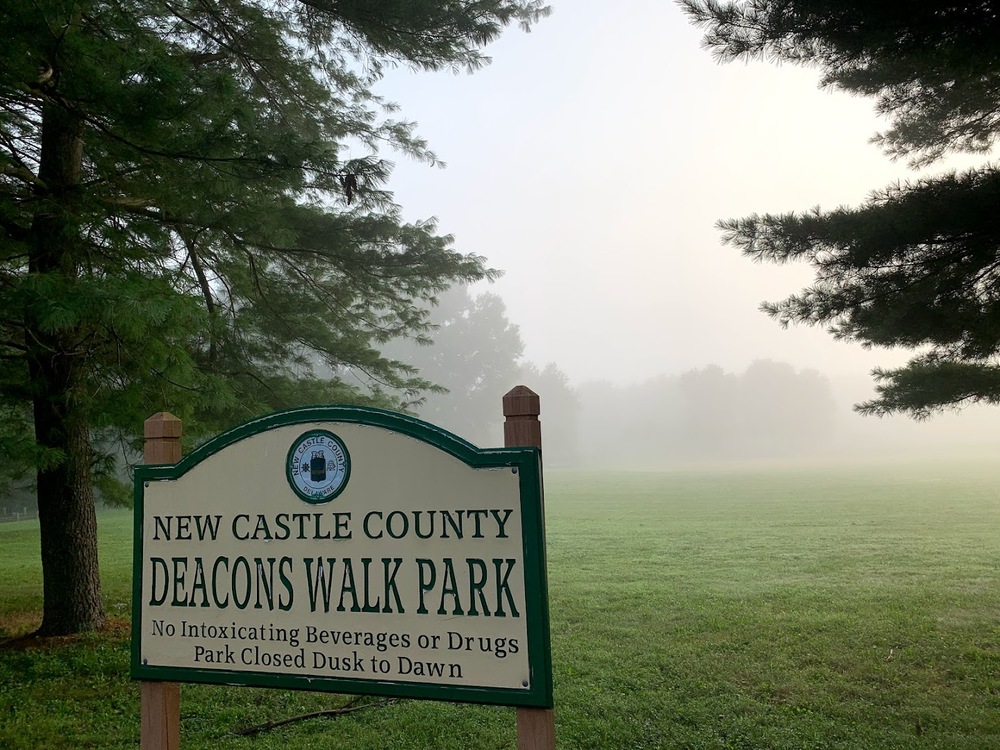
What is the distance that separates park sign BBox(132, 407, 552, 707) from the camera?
2400 millimetres

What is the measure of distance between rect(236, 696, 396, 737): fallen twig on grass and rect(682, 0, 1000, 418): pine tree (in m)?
4.44

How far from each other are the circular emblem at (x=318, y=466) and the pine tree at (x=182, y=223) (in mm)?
2618

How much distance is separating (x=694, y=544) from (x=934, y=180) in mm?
11300

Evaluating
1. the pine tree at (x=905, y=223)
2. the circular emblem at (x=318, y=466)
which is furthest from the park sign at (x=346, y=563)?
the pine tree at (x=905, y=223)

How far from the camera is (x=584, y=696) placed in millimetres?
5922

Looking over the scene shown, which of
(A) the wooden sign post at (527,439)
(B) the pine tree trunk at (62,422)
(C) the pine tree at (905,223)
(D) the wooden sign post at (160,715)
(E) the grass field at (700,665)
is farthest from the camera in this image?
(B) the pine tree trunk at (62,422)

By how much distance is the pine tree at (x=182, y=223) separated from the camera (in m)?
5.27

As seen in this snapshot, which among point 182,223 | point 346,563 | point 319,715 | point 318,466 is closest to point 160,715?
point 346,563

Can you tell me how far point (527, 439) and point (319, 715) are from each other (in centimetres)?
406

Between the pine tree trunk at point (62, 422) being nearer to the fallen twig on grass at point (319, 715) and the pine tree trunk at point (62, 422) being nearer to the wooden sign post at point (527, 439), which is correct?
the fallen twig on grass at point (319, 715)

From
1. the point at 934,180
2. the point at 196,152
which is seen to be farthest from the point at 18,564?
the point at 934,180

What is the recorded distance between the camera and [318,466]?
2.67 meters

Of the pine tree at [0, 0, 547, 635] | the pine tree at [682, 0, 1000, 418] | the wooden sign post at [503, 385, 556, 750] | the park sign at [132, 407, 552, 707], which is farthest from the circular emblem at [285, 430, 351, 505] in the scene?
the pine tree at [682, 0, 1000, 418]

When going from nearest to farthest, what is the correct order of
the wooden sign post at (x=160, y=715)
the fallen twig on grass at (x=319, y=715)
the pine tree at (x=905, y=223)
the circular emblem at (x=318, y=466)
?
1. the circular emblem at (x=318, y=466)
2. the wooden sign post at (x=160, y=715)
3. the pine tree at (x=905, y=223)
4. the fallen twig on grass at (x=319, y=715)
